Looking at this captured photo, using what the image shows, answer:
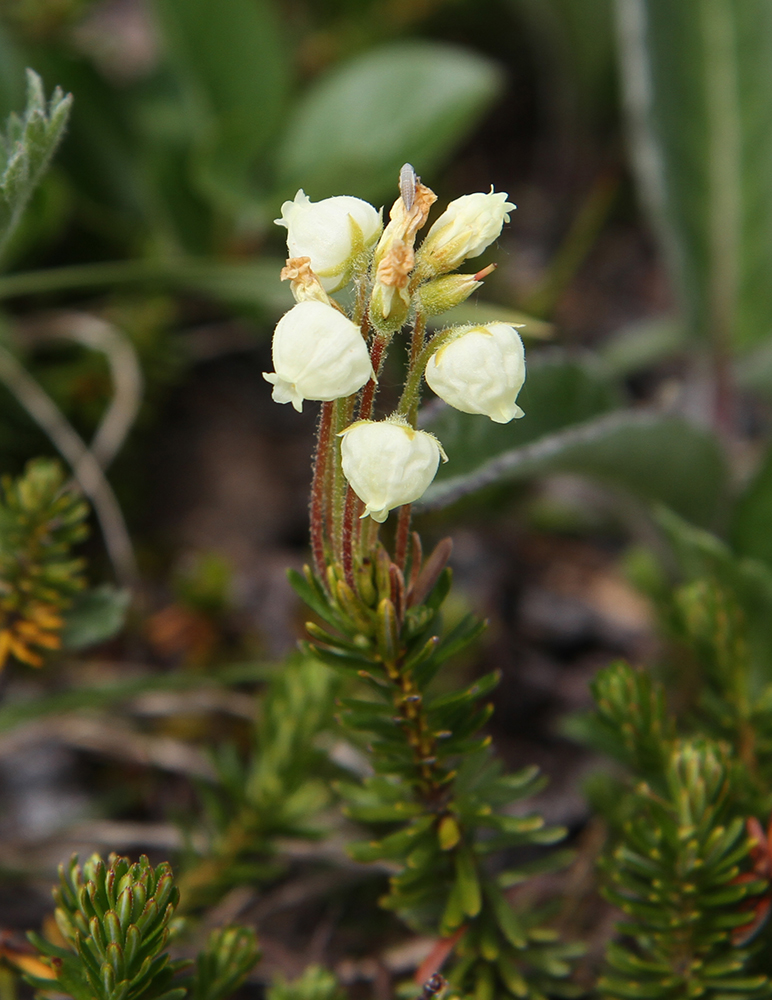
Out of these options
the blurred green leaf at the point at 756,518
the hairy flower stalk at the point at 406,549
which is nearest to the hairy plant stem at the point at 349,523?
the hairy flower stalk at the point at 406,549

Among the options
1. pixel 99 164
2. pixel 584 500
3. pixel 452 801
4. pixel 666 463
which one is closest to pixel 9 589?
pixel 452 801

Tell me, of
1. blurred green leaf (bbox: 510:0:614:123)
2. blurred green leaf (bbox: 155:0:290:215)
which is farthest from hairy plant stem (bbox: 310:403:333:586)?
blurred green leaf (bbox: 510:0:614:123)

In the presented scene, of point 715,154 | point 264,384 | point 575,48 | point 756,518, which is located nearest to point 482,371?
point 756,518

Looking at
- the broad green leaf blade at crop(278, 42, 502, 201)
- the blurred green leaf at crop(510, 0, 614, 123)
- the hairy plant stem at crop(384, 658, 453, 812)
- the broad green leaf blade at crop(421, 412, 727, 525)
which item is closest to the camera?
the hairy plant stem at crop(384, 658, 453, 812)

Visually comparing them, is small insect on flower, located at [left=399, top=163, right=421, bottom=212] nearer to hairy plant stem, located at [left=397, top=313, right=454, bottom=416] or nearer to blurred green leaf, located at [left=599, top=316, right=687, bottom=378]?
hairy plant stem, located at [left=397, top=313, right=454, bottom=416]

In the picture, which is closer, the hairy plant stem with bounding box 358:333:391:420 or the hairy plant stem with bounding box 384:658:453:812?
the hairy plant stem with bounding box 358:333:391:420

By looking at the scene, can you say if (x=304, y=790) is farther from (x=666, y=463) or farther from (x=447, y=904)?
(x=666, y=463)

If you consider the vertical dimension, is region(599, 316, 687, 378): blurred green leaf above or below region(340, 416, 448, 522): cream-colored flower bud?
above
